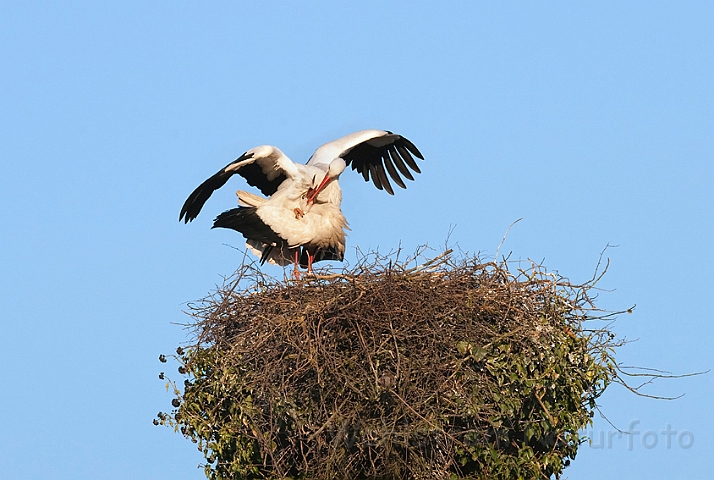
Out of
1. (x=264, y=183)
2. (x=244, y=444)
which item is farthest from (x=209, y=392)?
(x=264, y=183)

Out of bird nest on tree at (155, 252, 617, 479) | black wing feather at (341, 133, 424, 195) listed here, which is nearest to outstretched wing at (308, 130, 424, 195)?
black wing feather at (341, 133, 424, 195)

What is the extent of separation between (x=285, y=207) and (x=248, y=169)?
618mm


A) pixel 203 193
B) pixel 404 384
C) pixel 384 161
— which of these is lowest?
pixel 404 384

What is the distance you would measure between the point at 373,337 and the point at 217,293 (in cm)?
155

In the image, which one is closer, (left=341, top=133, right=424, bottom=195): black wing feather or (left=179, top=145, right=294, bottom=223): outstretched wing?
(left=179, top=145, right=294, bottom=223): outstretched wing

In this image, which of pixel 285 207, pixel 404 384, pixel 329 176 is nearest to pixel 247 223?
pixel 285 207

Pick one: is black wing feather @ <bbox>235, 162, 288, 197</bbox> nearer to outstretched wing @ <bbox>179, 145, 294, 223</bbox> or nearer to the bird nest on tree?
outstretched wing @ <bbox>179, 145, 294, 223</bbox>

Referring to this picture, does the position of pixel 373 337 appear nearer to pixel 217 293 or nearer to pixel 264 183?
pixel 217 293

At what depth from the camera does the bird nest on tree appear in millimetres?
7797

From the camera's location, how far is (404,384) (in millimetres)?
7770

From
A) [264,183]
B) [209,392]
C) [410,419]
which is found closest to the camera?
[410,419]

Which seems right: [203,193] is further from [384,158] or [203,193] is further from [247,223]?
[384,158]

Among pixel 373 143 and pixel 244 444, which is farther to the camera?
pixel 373 143

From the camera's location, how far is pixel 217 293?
353 inches
